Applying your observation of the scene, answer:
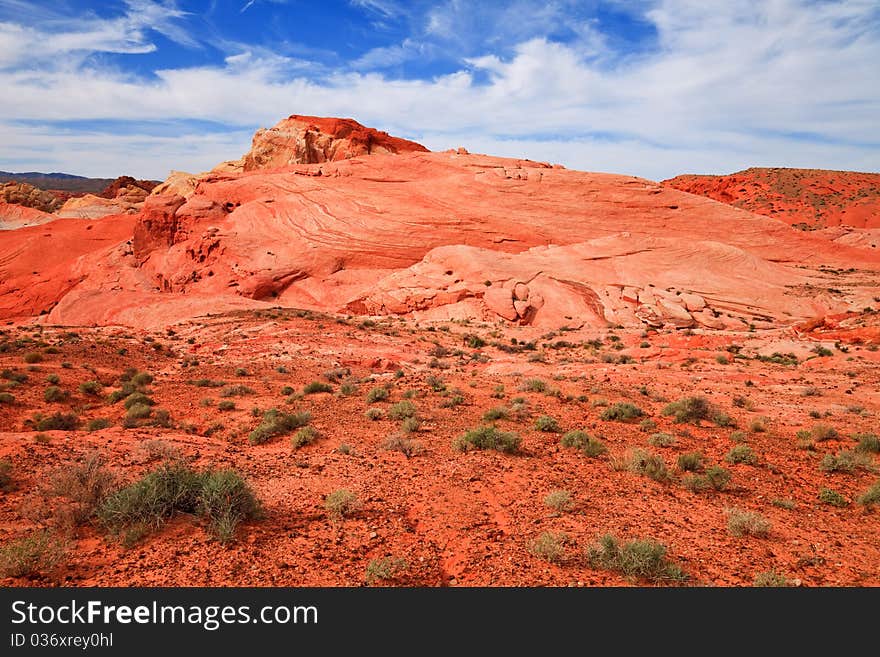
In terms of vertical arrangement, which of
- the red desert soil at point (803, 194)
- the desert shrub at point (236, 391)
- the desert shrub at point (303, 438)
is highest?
the red desert soil at point (803, 194)

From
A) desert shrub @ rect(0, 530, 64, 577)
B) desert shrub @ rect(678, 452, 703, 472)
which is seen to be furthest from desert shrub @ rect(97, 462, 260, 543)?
desert shrub @ rect(678, 452, 703, 472)

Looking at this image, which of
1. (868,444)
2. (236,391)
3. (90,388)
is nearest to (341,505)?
(236,391)

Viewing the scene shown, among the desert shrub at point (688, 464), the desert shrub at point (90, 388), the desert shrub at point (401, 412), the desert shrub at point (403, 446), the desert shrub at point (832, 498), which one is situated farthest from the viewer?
the desert shrub at point (90, 388)

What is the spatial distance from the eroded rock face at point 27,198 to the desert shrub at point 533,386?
79.2 m

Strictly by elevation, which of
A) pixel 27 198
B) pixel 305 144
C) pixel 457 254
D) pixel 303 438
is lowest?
pixel 303 438

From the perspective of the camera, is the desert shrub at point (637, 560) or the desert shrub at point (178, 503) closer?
the desert shrub at point (637, 560)

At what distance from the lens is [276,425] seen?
998 cm

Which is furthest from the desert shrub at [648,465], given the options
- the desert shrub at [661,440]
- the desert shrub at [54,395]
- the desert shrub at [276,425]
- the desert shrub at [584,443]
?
the desert shrub at [54,395]

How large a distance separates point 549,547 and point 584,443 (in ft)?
13.7

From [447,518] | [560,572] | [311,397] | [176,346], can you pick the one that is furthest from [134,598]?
[176,346]

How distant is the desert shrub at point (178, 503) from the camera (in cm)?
A: 537

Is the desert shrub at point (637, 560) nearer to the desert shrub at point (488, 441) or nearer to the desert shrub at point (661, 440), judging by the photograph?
the desert shrub at point (488, 441)

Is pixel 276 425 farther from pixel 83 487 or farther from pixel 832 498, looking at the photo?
pixel 832 498

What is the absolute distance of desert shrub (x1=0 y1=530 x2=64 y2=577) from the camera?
14.7 feet
